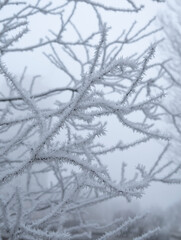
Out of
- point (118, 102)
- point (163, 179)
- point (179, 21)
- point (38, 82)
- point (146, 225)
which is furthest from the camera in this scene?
point (38, 82)

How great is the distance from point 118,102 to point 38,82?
2898 centimetres

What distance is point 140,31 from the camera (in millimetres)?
2379

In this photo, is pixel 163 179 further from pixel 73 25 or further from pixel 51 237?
pixel 73 25

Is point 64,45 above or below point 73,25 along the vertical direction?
below

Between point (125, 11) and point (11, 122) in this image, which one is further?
point (125, 11)

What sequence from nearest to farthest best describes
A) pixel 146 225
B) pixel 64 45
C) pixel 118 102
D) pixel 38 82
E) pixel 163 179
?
pixel 118 102 < pixel 163 179 < pixel 64 45 < pixel 146 225 < pixel 38 82

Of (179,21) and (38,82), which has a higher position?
(38,82)

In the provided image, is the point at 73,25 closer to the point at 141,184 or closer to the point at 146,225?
the point at 141,184

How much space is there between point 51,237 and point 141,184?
1.35ft

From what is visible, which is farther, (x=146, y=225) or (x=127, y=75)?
(x=146, y=225)

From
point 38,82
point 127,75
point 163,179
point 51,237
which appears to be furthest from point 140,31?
point 38,82

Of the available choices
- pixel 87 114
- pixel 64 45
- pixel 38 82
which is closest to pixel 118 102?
pixel 87 114

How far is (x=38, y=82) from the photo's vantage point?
29188 millimetres

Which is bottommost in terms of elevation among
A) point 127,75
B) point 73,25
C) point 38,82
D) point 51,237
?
point 51,237
